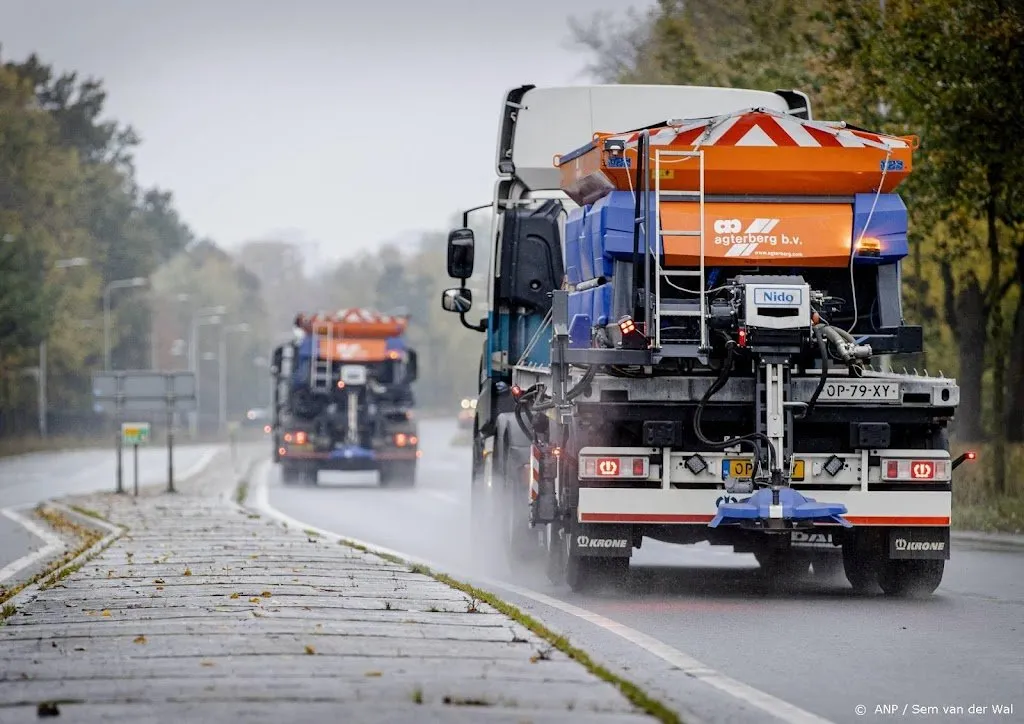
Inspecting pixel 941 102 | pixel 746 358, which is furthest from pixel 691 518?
pixel 941 102

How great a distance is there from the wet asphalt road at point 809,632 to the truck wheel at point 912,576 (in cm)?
15

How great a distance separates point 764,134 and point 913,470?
2587 mm

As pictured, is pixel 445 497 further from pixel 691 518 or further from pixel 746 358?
pixel 746 358

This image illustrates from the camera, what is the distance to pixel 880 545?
48.3 ft

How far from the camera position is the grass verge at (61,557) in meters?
14.2

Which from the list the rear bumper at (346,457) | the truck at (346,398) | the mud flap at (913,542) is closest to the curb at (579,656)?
the mud flap at (913,542)

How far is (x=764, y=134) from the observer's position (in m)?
14.4

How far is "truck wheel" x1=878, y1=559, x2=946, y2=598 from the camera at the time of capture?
14.8 m

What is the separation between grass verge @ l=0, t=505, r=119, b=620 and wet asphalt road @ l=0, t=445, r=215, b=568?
0.52 meters

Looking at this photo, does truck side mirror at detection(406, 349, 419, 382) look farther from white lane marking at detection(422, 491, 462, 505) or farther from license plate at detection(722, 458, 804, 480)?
license plate at detection(722, 458, 804, 480)

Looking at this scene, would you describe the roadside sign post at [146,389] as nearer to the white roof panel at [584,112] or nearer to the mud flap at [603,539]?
the white roof panel at [584,112]

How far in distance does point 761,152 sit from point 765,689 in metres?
5.67

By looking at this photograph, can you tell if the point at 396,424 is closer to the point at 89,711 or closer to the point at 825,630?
the point at 825,630

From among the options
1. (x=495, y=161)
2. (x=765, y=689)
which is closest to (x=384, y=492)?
(x=495, y=161)
